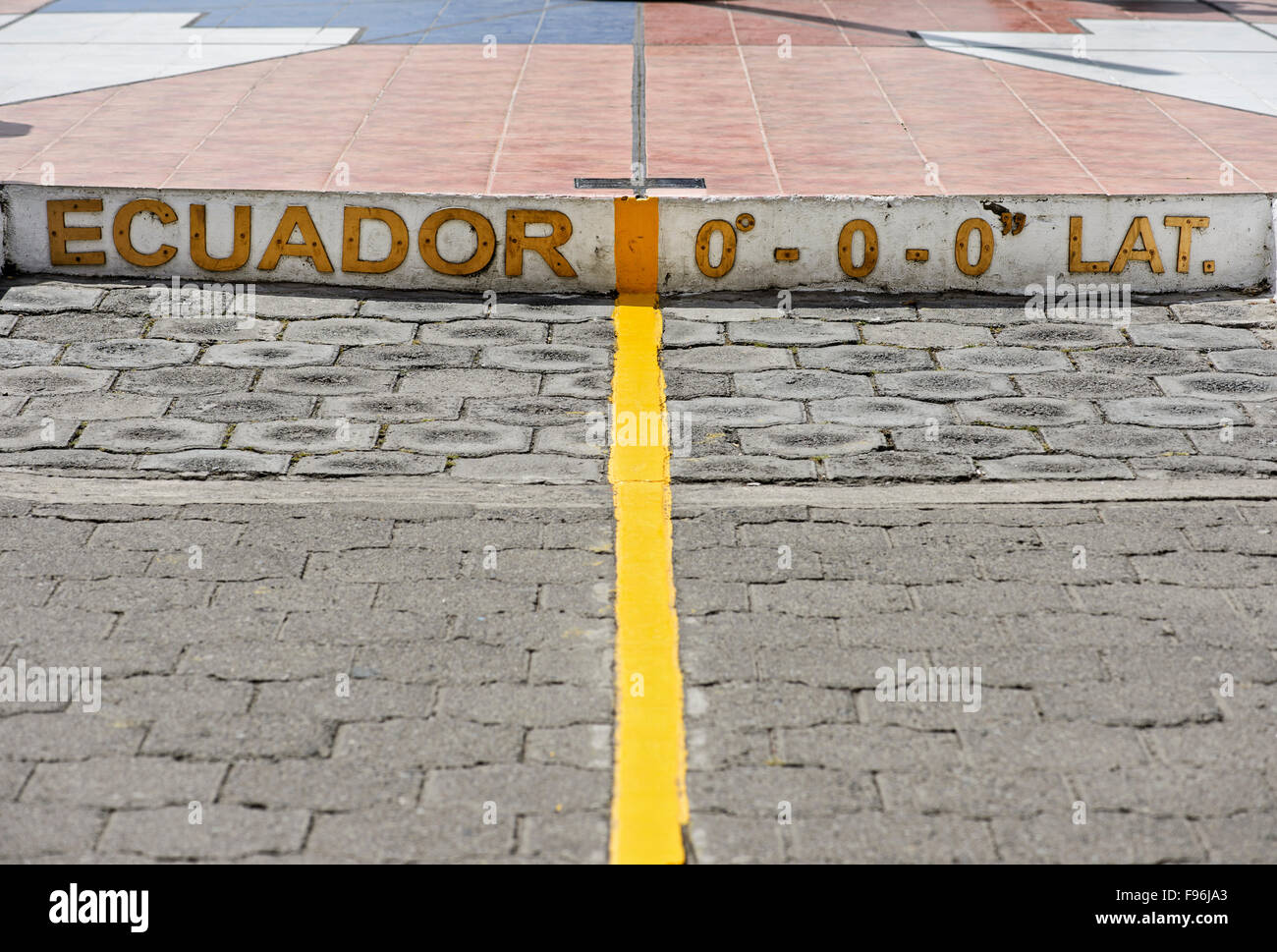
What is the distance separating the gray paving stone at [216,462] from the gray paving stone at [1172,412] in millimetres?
3181

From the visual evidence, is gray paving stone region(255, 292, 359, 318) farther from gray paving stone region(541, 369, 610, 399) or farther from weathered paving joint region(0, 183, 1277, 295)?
gray paving stone region(541, 369, 610, 399)

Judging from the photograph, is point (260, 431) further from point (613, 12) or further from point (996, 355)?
point (613, 12)

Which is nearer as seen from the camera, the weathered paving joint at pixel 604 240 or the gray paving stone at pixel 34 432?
the gray paving stone at pixel 34 432

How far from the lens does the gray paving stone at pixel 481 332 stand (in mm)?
5895

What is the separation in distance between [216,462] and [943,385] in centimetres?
286

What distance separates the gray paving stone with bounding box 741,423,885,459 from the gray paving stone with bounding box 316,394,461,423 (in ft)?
3.85

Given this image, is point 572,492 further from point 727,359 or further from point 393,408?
point 727,359

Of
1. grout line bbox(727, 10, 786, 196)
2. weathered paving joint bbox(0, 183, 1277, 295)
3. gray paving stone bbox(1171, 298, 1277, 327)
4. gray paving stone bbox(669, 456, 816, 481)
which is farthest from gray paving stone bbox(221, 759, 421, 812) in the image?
grout line bbox(727, 10, 786, 196)

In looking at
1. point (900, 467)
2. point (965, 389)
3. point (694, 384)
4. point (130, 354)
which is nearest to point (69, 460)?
point (130, 354)

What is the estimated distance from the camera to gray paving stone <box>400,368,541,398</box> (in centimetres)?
543

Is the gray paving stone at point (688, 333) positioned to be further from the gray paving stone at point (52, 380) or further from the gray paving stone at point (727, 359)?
the gray paving stone at point (52, 380)

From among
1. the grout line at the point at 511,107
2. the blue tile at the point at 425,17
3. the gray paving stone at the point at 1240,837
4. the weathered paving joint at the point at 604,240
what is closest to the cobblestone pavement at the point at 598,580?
the gray paving stone at the point at 1240,837

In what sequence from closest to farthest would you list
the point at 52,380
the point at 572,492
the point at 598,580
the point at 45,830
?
the point at 45,830
the point at 598,580
the point at 572,492
the point at 52,380

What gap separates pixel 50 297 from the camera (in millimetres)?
6207
